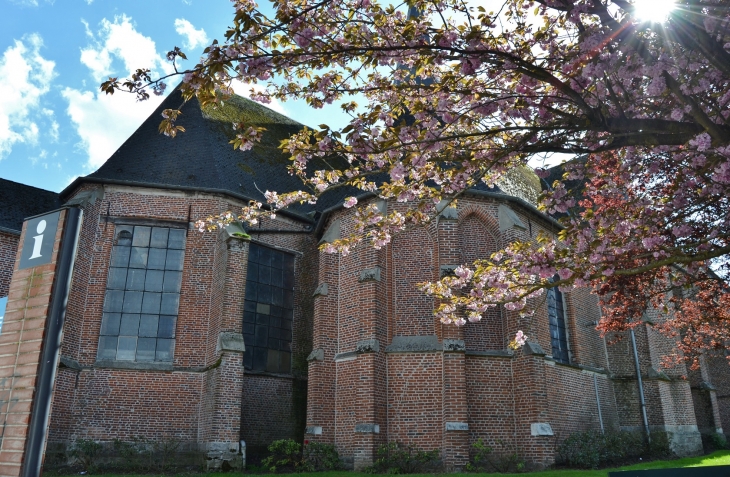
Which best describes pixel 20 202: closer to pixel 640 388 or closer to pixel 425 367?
pixel 425 367

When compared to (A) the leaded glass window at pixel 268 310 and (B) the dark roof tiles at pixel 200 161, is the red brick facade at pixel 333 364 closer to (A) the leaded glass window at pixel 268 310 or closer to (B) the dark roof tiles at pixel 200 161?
(A) the leaded glass window at pixel 268 310

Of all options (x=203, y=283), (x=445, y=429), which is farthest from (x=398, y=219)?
(x=203, y=283)

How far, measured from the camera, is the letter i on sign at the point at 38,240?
295 centimetres

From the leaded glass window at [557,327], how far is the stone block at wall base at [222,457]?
9.40m

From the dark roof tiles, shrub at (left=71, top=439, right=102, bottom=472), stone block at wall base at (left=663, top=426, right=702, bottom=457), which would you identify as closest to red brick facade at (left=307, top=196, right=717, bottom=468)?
the dark roof tiles

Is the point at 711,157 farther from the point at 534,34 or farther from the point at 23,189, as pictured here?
the point at 23,189

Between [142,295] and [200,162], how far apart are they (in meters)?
4.20

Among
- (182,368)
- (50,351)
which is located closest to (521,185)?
(182,368)

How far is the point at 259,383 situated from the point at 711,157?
1199 cm

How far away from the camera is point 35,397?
2.67 m

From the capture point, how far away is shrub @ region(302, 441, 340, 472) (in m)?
13.2

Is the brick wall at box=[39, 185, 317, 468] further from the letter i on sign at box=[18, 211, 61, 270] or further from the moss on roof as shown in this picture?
the letter i on sign at box=[18, 211, 61, 270]

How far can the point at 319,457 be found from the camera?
13.5m

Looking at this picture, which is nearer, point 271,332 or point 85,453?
point 85,453
